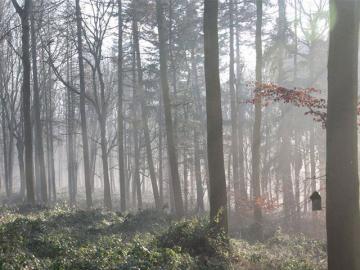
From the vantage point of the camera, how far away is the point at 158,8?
68.4ft

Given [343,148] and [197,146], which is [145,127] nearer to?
[197,146]

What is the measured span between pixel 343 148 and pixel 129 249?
444cm

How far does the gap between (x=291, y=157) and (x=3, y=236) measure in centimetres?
2540

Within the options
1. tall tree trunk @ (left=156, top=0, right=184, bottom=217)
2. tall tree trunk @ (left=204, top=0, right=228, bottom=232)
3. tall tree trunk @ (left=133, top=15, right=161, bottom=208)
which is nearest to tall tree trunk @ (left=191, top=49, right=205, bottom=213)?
tall tree trunk @ (left=133, top=15, right=161, bottom=208)

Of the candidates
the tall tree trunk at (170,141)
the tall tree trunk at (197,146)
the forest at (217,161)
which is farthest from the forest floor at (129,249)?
the tall tree trunk at (197,146)

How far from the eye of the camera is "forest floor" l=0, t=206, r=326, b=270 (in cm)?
764

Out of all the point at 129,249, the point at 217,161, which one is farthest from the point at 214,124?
the point at 129,249

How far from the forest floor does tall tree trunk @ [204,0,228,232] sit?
598 mm

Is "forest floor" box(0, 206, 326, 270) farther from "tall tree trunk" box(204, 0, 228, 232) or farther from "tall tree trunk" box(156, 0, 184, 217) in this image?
"tall tree trunk" box(156, 0, 184, 217)

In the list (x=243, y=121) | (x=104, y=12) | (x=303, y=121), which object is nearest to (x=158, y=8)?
(x=104, y=12)

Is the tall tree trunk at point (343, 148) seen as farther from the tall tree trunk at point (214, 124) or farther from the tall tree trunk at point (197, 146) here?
the tall tree trunk at point (197, 146)

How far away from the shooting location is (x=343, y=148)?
272 inches

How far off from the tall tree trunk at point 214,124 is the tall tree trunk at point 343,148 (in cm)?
444

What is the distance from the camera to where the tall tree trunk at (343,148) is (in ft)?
22.6
